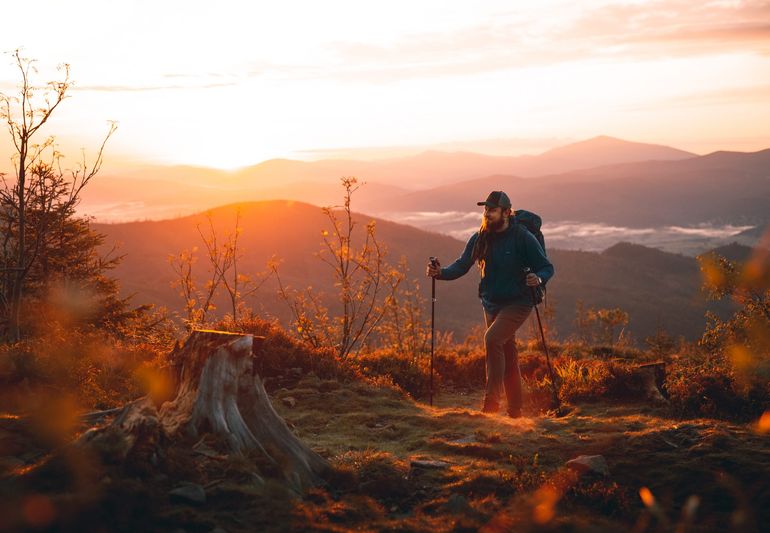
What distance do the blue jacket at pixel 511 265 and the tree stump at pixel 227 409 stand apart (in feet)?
11.4

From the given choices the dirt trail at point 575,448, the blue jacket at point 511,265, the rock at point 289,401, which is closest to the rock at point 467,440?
the dirt trail at point 575,448

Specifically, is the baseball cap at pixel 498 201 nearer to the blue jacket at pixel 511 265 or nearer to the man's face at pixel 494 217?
the man's face at pixel 494 217

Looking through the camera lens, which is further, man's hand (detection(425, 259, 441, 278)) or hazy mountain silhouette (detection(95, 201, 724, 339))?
hazy mountain silhouette (detection(95, 201, 724, 339))

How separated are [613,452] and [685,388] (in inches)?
103

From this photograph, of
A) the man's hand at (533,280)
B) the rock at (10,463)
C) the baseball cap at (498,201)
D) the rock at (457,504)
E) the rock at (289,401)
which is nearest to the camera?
the rock at (10,463)

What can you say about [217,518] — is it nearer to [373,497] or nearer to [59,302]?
[373,497]

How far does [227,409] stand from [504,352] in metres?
4.33

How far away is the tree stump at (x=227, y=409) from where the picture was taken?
16.8 feet

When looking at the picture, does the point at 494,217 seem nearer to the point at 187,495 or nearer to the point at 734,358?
the point at 734,358

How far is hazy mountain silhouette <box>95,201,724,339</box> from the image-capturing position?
71.6m

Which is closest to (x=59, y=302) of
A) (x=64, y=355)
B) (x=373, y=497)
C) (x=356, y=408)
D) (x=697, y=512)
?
(x=64, y=355)

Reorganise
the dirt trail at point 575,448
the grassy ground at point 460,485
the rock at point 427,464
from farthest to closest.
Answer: the rock at point 427,464 → the dirt trail at point 575,448 → the grassy ground at point 460,485

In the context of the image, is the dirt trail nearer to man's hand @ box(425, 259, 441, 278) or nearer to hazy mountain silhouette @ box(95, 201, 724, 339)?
man's hand @ box(425, 259, 441, 278)

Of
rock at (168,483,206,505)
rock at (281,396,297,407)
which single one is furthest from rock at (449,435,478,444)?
rock at (168,483,206,505)
